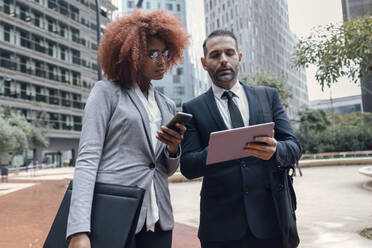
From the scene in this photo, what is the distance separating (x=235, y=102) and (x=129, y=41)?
798 millimetres

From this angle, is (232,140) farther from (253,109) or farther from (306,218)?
(306,218)

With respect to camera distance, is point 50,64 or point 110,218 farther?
point 50,64

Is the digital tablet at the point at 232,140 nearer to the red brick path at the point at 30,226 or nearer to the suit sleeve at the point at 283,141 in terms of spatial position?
the suit sleeve at the point at 283,141

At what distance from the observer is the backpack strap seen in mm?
2141

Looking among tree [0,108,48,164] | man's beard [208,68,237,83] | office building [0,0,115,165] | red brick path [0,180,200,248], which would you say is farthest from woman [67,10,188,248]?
office building [0,0,115,165]

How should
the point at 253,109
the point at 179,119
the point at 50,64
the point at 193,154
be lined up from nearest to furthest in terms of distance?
the point at 179,119
the point at 193,154
the point at 253,109
the point at 50,64

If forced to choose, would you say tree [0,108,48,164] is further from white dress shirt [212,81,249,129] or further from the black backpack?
the black backpack

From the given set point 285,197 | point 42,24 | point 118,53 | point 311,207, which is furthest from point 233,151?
point 42,24

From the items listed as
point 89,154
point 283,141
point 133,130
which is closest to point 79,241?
point 89,154

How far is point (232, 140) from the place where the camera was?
1.74 m

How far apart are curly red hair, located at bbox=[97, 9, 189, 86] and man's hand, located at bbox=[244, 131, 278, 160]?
802mm

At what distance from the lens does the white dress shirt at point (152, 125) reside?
6.10ft

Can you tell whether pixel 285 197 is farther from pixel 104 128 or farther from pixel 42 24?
pixel 42 24

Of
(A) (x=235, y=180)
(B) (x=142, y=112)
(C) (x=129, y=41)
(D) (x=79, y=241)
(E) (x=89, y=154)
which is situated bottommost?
(D) (x=79, y=241)
